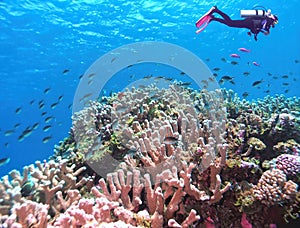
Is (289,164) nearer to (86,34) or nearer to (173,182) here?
(173,182)

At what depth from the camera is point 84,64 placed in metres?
33.2

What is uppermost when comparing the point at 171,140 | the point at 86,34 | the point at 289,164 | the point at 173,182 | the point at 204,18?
the point at 86,34

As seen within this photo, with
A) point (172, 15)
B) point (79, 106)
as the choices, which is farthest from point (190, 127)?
point (172, 15)

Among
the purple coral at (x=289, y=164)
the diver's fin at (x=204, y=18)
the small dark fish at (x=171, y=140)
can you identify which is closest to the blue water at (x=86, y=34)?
the diver's fin at (x=204, y=18)

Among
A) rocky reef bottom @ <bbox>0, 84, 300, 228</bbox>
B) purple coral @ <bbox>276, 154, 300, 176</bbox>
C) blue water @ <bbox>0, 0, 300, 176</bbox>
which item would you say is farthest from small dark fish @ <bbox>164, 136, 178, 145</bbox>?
blue water @ <bbox>0, 0, 300, 176</bbox>

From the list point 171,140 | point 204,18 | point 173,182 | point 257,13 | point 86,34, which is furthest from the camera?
point 86,34

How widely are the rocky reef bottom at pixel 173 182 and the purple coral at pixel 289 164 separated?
0.5 inches

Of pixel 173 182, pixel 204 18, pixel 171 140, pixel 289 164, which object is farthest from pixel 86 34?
pixel 289 164

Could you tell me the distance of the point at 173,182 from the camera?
118 inches

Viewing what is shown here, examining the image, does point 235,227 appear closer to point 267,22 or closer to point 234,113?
point 234,113

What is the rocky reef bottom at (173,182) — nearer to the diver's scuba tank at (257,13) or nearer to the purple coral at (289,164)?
the purple coral at (289,164)

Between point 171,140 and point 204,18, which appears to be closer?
point 171,140

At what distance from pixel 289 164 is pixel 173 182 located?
5.87ft

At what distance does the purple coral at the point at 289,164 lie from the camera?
132 inches
